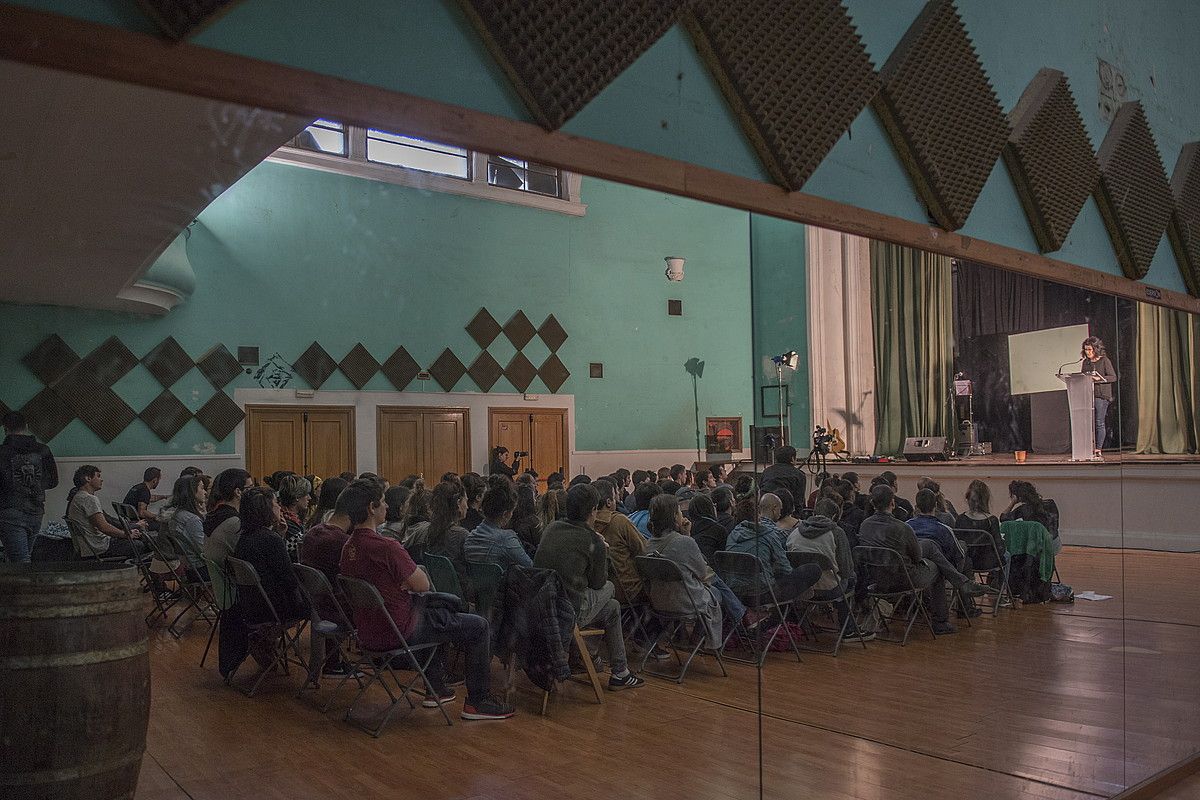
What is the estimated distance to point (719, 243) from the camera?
3.20 meters

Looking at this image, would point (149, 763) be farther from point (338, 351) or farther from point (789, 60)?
point (789, 60)

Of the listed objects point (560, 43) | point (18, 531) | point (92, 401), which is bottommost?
point (18, 531)

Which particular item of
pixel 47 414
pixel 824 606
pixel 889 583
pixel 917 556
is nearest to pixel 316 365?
pixel 47 414

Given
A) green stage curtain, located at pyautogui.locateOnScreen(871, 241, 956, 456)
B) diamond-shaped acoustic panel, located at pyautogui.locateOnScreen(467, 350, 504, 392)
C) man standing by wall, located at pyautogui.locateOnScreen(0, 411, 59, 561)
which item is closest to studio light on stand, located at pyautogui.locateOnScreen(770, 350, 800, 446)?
green stage curtain, located at pyautogui.locateOnScreen(871, 241, 956, 456)

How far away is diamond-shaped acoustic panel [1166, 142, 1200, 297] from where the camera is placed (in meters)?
5.49

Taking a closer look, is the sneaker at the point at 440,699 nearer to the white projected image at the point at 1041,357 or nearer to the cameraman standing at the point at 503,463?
the cameraman standing at the point at 503,463

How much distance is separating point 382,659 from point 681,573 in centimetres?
156

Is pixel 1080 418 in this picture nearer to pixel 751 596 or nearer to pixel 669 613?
pixel 751 596

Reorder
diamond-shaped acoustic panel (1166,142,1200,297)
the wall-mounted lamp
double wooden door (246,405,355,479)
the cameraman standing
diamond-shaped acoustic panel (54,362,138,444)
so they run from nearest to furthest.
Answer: diamond-shaped acoustic panel (54,362,138,444) → double wooden door (246,405,355,479) → the wall-mounted lamp → the cameraman standing → diamond-shaped acoustic panel (1166,142,1200,297)

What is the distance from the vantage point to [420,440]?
3287 mm

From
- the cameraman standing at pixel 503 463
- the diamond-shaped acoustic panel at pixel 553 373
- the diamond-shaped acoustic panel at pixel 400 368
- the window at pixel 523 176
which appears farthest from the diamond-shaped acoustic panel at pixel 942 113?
the diamond-shaped acoustic panel at pixel 400 368

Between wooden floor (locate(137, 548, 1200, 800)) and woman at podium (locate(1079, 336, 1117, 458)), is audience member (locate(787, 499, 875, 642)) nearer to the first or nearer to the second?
wooden floor (locate(137, 548, 1200, 800))

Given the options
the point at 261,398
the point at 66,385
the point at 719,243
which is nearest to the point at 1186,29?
the point at 719,243

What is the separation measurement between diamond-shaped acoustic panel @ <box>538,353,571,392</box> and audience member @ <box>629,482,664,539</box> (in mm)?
953
